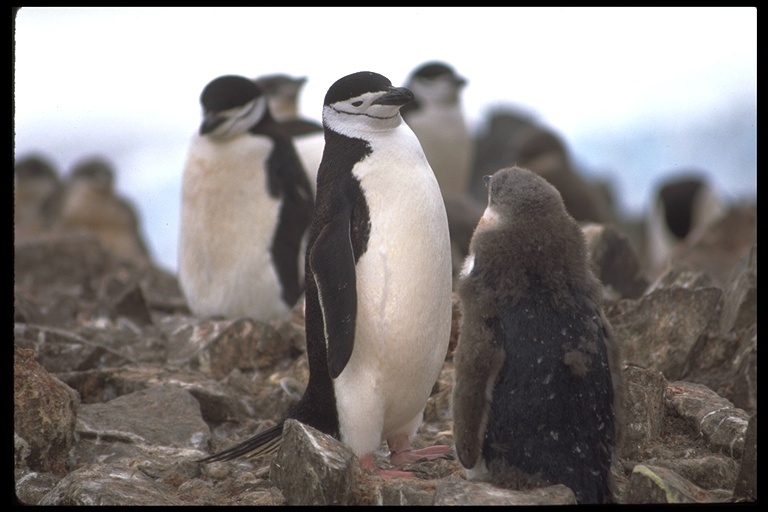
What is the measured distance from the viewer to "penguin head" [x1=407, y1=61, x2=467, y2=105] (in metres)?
12.9

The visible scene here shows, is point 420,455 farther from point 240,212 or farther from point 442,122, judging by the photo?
point 442,122

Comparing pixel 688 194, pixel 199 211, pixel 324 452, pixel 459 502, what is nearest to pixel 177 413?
pixel 324 452

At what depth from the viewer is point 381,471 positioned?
4293 millimetres

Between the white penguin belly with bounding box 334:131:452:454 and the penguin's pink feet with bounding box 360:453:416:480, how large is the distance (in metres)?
Result: 0.04

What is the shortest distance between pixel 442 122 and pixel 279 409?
7.77 meters

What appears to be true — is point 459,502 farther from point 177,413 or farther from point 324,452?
point 177,413

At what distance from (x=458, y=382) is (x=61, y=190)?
14496 mm

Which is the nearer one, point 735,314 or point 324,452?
point 324,452

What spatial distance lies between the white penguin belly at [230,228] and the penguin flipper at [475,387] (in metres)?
3.64

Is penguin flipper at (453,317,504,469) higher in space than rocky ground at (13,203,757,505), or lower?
higher

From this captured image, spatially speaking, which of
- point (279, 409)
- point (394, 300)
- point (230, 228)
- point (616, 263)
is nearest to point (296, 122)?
point (230, 228)

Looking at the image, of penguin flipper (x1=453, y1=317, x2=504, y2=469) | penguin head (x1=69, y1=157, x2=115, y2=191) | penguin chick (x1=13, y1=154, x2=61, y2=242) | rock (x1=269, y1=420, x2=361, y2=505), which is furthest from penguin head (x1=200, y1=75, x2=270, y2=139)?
penguin chick (x1=13, y1=154, x2=61, y2=242)

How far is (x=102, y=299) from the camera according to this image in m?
7.86

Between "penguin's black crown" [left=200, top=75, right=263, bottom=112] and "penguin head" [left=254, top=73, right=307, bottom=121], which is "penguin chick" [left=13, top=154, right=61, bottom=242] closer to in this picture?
"penguin head" [left=254, top=73, right=307, bottom=121]
